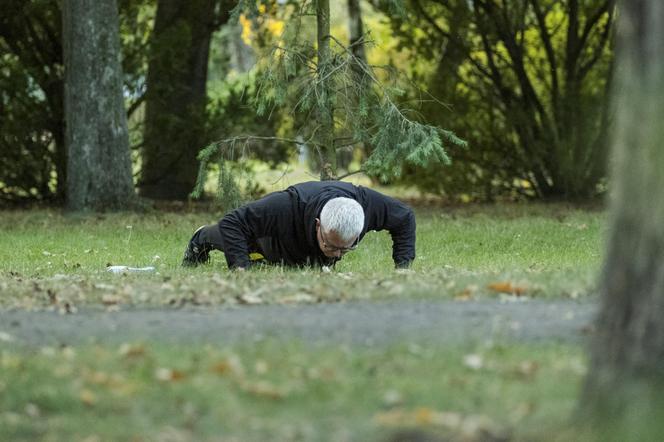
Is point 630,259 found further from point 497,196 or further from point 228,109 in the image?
point 497,196

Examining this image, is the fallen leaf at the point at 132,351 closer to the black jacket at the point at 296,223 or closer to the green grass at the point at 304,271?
the green grass at the point at 304,271

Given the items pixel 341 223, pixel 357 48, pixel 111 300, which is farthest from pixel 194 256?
pixel 357 48

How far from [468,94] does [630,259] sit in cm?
Answer: 1633

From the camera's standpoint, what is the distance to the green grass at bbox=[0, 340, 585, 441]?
4.86 meters

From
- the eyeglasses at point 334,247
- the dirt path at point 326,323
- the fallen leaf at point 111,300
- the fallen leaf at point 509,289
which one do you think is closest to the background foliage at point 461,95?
the eyeglasses at point 334,247

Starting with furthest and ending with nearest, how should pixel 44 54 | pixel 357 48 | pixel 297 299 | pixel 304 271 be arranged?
pixel 357 48 < pixel 44 54 < pixel 304 271 < pixel 297 299

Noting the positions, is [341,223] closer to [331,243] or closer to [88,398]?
[331,243]

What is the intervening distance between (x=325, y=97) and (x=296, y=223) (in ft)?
14.0

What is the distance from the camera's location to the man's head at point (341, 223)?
9108mm

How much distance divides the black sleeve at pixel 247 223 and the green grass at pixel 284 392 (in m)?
4.08

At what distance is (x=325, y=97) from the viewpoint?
46.0ft

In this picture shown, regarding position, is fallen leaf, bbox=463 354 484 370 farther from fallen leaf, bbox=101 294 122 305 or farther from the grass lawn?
fallen leaf, bbox=101 294 122 305

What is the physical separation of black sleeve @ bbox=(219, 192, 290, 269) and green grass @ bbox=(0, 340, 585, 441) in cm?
408

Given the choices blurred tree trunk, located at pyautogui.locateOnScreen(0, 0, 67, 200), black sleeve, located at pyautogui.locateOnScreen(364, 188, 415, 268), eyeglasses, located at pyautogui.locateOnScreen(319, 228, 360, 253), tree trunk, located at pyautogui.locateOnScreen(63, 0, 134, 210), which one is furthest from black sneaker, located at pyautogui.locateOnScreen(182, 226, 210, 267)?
blurred tree trunk, located at pyautogui.locateOnScreen(0, 0, 67, 200)
